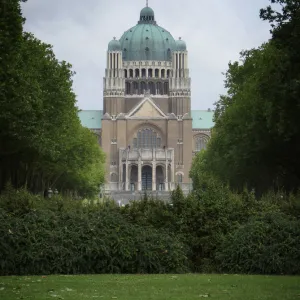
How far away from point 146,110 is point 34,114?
112182mm

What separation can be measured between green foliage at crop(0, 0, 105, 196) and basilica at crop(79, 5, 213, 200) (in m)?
78.1

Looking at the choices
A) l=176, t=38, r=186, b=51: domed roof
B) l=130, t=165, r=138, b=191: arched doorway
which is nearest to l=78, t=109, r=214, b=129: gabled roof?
l=130, t=165, r=138, b=191: arched doorway

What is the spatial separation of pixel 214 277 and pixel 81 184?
203 ft

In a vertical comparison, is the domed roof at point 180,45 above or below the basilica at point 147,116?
above

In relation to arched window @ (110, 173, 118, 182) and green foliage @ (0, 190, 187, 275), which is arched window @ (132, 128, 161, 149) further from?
green foliage @ (0, 190, 187, 275)

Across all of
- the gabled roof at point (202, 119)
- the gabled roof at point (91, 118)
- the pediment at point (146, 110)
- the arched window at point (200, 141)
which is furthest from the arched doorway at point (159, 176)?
the gabled roof at point (202, 119)

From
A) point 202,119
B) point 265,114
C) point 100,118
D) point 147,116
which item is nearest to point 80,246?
point 265,114

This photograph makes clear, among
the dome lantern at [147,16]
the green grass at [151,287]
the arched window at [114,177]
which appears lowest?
the green grass at [151,287]

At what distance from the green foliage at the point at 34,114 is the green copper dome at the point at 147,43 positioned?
95.5m

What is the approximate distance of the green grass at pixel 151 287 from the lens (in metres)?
16.6

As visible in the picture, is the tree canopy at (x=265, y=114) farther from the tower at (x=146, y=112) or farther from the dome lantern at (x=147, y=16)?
the dome lantern at (x=147, y=16)

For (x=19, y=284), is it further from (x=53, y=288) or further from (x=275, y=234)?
(x=275, y=234)

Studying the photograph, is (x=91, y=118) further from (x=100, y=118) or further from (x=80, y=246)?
(x=80, y=246)

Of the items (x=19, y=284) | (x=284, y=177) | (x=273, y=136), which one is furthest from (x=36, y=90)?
(x=19, y=284)
